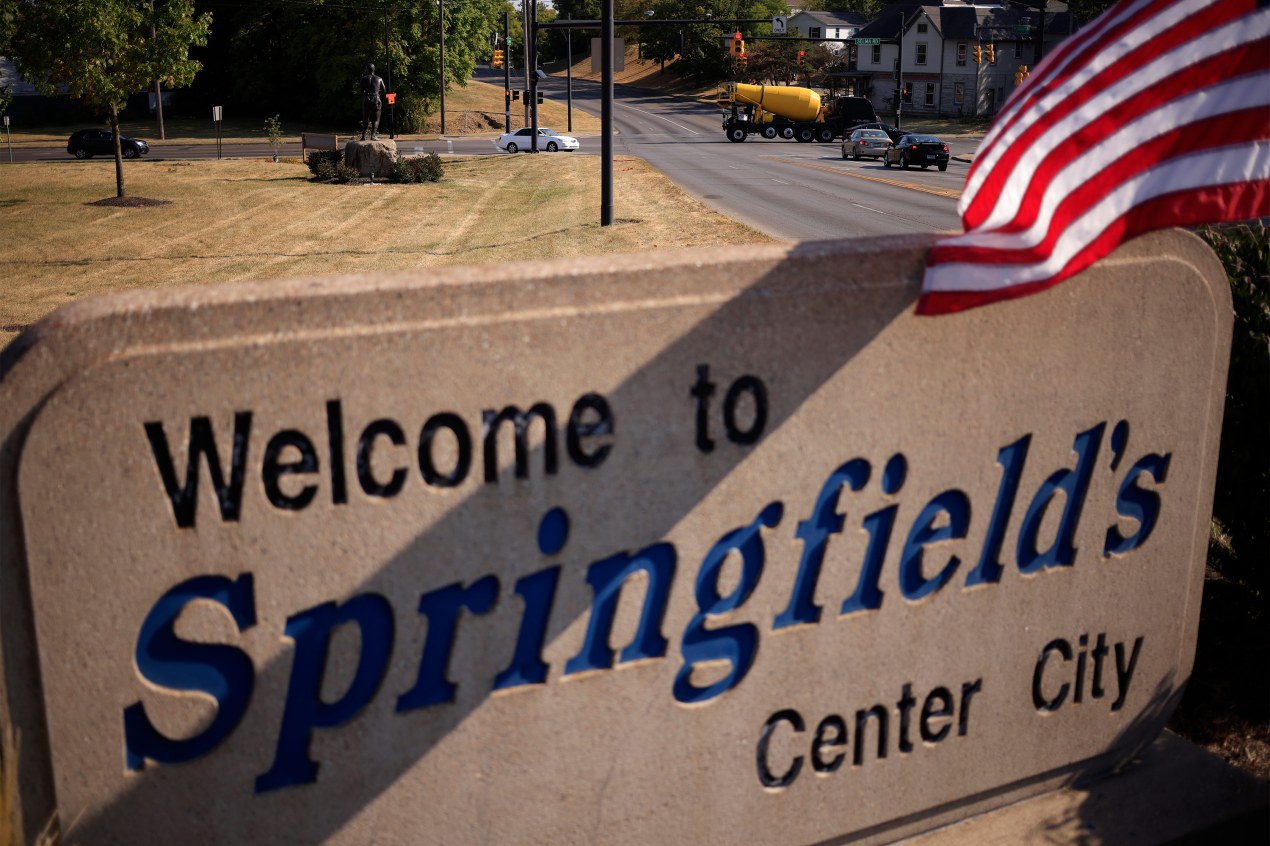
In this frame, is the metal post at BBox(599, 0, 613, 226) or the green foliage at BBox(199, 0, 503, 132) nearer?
the metal post at BBox(599, 0, 613, 226)

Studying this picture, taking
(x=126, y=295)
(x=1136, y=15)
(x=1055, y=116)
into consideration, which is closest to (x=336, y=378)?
(x=126, y=295)

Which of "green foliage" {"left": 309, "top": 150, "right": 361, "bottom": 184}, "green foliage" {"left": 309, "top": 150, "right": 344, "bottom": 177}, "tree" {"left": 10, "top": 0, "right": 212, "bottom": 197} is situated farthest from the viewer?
"green foliage" {"left": 309, "top": 150, "right": 344, "bottom": 177}

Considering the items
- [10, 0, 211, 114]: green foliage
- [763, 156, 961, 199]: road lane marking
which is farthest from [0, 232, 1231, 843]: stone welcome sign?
[763, 156, 961, 199]: road lane marking

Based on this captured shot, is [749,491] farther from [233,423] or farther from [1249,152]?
[1249,152]

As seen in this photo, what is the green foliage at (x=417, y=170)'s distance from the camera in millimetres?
34281

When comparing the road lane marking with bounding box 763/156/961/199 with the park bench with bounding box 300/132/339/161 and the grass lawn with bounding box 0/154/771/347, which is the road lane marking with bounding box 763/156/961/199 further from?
the park bench with bounding box 300/132/339/161

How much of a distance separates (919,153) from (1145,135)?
136 feet

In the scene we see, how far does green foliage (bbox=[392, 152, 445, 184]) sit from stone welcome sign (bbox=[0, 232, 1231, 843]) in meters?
31.7

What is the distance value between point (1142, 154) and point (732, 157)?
4647 cm

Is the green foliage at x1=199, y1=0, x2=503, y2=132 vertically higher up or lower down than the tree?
higher up

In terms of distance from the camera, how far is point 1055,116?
3.87 metres


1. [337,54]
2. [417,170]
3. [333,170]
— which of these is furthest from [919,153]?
[337,54]

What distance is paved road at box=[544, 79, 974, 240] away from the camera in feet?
79.8

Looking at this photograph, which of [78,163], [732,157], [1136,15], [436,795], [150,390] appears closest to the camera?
[150,390]
